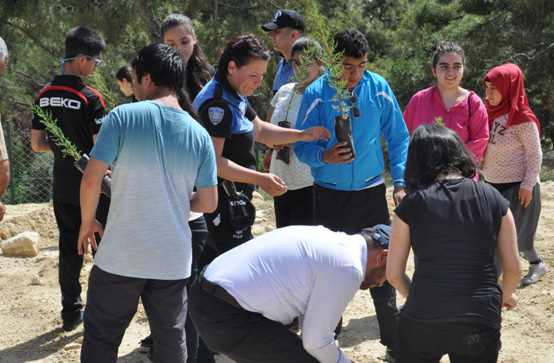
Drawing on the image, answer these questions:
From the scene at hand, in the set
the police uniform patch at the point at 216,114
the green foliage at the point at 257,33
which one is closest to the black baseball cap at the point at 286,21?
the police uniform patch at the point at 216,114

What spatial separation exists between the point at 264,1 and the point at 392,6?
12.7m

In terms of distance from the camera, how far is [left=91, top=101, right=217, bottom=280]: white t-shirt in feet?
9.46

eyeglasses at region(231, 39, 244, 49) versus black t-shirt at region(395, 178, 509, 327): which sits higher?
eyeglasses at region(231, 39, 244, 49)

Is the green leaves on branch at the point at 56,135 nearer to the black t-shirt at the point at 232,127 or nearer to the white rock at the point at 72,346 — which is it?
the black t-shirt at the point at 232,127

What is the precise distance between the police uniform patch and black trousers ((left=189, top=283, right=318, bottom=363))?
108 cm

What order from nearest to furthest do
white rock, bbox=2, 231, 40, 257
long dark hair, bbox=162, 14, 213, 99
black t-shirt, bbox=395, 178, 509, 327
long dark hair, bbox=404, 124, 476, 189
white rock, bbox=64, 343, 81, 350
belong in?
black t-shirt, bbox=395, 178, 509, 327 < long dark hair, bbox=404, 124, 476, 189 < long dark hair, bbox=162, 14, 213, 99 < white rock, bbox=64, 343, 81, 350 < white rock, bbox=2, 231, 40, 257

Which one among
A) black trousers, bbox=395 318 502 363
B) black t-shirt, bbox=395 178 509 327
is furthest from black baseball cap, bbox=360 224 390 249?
black trousers, bbox=395 318 502 363

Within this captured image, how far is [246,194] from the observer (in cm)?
388

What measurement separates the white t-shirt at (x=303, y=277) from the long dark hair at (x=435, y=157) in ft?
1.15

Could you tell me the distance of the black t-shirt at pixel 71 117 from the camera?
14.1ft

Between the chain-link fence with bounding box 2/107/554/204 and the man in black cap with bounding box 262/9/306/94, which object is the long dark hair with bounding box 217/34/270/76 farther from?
the chain-link fence with bounding box 2/107/554/204

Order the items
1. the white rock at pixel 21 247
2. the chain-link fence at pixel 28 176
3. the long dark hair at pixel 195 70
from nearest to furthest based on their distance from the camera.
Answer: the long dark hair at pixel 195 70 < the white rock at pixel 21 247 < the chain-link fence at pixel 28 176

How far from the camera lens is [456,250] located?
257 centimetres

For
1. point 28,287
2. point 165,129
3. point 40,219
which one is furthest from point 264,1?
point 165,129
